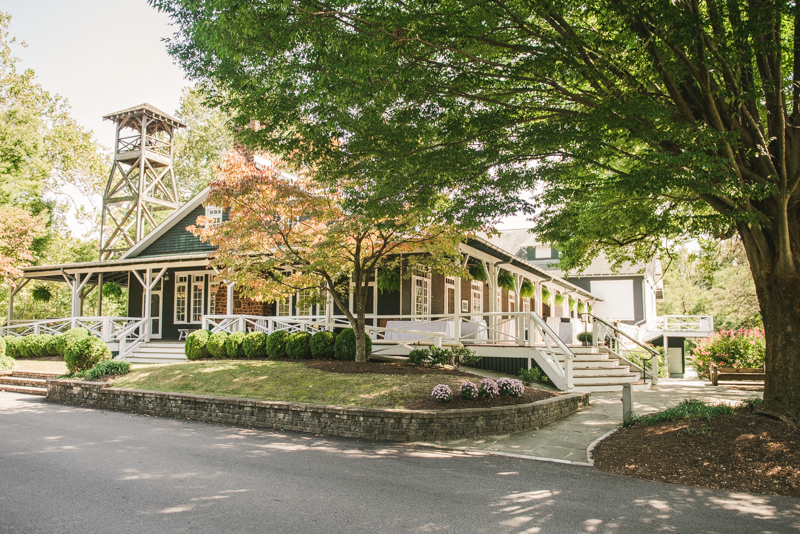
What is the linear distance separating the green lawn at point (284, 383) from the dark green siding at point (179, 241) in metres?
8.73

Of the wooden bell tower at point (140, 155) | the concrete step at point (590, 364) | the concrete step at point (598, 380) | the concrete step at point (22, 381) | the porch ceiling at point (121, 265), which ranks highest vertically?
the wooden bell tower at point (140, 155)

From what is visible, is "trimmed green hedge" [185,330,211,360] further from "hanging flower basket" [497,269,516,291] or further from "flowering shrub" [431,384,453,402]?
"hanging flower basket" [497,269,516,291]

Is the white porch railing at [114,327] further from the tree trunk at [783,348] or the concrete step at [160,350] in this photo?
the tree trunk at [783,348]

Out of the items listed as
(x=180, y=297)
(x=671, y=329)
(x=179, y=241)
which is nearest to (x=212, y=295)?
(x=180, y=297)

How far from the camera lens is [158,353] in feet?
60.4

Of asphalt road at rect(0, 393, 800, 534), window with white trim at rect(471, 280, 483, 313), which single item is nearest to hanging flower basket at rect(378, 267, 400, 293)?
asphalt road at rect(0, 393, 800, 534)

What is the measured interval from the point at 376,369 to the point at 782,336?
25.9ft

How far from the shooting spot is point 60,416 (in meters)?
10.8

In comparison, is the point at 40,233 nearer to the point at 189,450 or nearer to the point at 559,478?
the point at 189,450

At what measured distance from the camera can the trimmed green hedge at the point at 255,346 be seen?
15.5m

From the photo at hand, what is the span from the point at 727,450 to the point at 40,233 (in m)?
30.9

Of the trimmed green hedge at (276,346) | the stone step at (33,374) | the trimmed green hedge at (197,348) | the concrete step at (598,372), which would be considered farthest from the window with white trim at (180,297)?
the concrete step at (598,372)

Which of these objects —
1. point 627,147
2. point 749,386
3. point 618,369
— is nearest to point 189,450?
point 627,147

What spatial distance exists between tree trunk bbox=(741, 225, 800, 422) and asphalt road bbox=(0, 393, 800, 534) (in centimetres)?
246
